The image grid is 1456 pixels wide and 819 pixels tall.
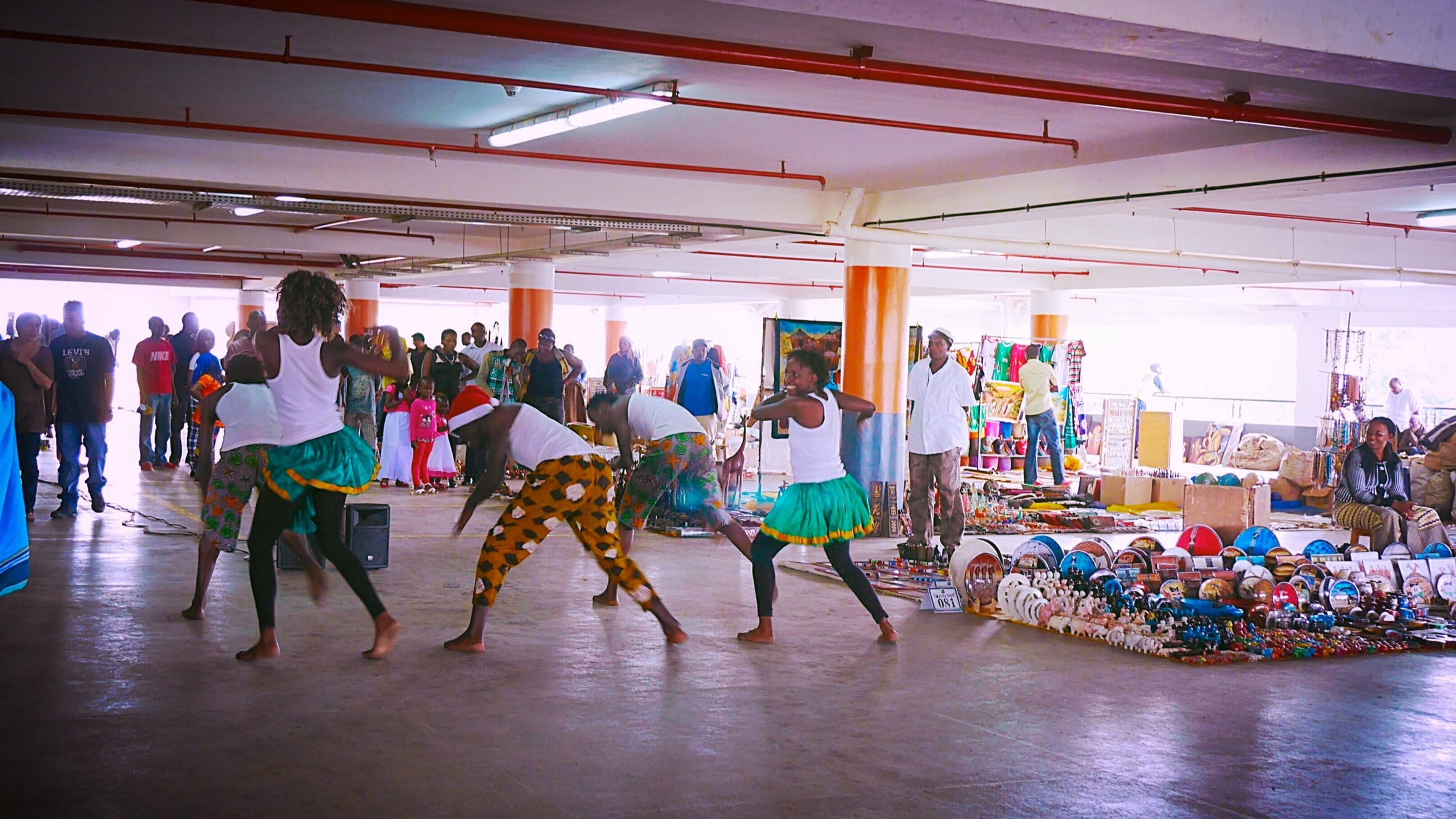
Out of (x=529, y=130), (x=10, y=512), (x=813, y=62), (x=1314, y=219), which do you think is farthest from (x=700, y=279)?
(x=10, y=512)

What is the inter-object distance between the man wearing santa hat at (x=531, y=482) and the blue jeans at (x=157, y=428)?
35.6 ft

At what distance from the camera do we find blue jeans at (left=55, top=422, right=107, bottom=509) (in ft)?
35.6

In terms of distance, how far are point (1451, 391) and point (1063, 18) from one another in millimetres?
32812

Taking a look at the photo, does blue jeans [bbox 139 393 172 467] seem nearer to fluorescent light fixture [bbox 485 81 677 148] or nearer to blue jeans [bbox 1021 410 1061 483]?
fluorescent light fixture [bbox 485 81 677 148]

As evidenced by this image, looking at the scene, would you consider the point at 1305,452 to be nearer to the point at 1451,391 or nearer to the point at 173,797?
the point at 173,797

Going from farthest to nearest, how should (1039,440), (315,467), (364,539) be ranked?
(1039,440) → (364,539) → (315,467)

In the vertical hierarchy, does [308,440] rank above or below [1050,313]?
below

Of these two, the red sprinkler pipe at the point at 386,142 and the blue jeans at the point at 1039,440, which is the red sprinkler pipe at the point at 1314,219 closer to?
the blue jeans at the point at 1039,440

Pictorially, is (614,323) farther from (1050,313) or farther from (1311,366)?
(1311,366)

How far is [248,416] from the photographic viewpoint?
669 cm

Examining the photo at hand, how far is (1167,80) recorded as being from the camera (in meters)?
7.80

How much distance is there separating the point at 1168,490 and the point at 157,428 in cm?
1261

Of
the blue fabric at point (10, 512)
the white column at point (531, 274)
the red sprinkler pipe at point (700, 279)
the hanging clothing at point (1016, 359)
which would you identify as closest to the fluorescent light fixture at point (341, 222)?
the white column at point (531, 274)

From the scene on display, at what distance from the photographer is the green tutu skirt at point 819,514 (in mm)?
6766
